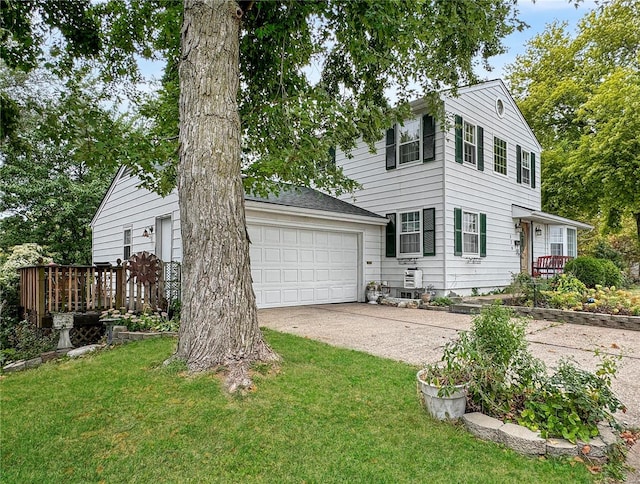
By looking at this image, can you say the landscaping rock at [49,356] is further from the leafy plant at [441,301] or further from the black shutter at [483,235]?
the black shutter at [483,235]

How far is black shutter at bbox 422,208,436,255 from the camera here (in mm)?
9781

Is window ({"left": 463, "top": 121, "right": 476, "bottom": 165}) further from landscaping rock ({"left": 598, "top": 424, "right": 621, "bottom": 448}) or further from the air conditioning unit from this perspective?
landscaping rock ({"left": 598, "top": 424, "right": 621, "bottom": 448})

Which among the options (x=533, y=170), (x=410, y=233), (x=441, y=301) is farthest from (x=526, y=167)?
(x=441, y=301)

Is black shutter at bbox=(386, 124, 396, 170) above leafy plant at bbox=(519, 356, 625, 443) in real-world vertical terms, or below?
above

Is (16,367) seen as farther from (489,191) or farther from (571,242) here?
(571,242)

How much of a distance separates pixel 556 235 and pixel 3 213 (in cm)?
2092

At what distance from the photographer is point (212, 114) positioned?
153 inches

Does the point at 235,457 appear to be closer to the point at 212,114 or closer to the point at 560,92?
the point at 212,114

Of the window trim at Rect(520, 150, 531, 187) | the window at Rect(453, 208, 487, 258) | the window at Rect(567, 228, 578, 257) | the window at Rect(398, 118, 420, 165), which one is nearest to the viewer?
the window at Rect(453, 208, 487, 258)

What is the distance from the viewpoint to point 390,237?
35.5 feet

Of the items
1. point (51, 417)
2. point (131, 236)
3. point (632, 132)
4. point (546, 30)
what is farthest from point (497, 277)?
point (546, 30)

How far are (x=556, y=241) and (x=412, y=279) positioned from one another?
24.2 feet

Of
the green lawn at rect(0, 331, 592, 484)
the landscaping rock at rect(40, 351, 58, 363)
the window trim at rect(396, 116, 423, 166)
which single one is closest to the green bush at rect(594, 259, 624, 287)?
the window trim at rect(396, 116, 423, 166)

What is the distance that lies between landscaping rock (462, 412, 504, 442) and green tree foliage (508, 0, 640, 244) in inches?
572
